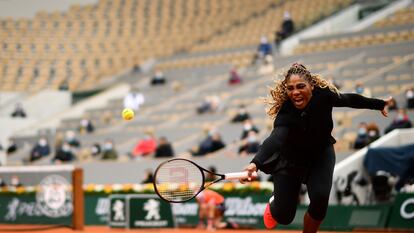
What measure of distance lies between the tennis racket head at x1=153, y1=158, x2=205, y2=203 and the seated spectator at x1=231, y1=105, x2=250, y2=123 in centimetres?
1523

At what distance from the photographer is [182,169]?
868 cm

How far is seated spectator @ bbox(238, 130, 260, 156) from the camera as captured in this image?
20.3 meters

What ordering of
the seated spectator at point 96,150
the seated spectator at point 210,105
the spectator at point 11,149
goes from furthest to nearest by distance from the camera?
the spectator at point 11,149 < the seated spectator at point 210,105 < the seated spectator at point 96,150

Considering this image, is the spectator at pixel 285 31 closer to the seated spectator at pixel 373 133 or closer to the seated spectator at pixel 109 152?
the seated spectator at pixel 109 152

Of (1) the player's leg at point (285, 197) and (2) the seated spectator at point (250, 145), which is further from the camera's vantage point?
(2) the seated spectator at point (250, 145)

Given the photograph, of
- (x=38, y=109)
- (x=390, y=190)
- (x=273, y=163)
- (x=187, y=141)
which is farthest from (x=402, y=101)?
(x=38, y=109)

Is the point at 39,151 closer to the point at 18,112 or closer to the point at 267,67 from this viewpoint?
the point at 18,112

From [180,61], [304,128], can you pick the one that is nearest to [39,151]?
[180,61]

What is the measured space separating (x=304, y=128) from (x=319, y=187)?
0.62m

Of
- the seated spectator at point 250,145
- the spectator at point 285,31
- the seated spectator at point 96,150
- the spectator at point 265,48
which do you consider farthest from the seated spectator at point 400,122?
the spectator at point 285,31

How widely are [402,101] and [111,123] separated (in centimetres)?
1163

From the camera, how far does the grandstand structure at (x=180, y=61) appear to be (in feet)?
78.9

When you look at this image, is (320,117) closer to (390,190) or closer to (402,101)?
(390,190)

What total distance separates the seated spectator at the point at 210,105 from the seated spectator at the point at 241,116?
192 centimetres
